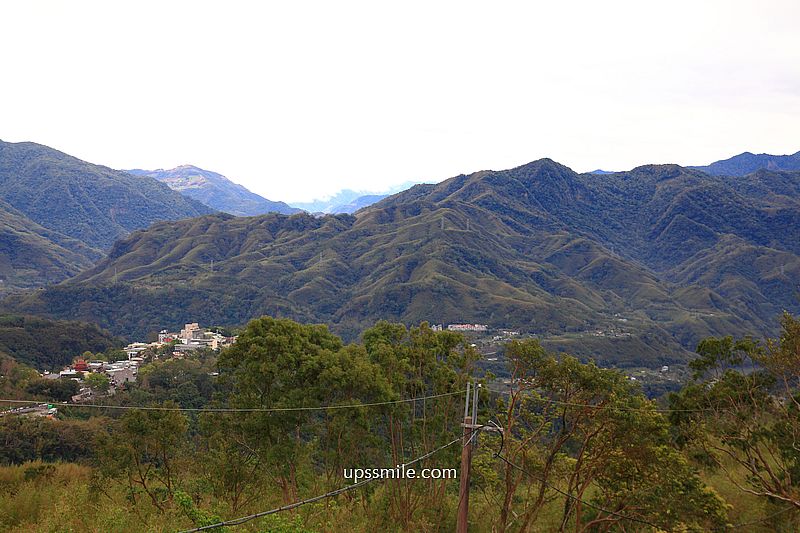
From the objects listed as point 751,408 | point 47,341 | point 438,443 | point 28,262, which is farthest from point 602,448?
point 28,262

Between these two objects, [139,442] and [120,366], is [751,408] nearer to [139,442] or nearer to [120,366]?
[139,442]

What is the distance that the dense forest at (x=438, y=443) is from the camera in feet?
44.0

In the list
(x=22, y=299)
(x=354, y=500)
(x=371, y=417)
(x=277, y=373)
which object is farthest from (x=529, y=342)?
(x=22, y=299)

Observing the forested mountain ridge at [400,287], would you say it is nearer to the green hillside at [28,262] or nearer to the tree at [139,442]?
the green hillside at [28,262]

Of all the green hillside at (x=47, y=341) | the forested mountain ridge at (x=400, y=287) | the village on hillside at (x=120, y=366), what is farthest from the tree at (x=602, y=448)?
the forested mountain ridge at (x=400, y=287)

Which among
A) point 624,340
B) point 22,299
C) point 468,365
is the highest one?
point 468,365

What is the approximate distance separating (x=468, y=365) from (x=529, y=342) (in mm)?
3510

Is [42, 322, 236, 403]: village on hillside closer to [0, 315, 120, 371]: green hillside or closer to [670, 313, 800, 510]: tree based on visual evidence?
[0, 315, 120, 371]: green hillside

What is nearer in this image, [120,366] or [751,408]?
[751,408]

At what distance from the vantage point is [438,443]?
17.5 meters

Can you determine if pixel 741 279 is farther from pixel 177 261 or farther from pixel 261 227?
→ pixel 177 261

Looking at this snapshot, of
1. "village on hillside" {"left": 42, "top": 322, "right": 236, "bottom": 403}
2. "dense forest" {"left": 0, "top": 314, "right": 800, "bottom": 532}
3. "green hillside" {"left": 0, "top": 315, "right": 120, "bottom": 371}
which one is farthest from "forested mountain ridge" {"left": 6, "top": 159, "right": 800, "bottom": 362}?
"dense forest" {"left": 0, "top": 314, "right": 800, "bottom": 532}

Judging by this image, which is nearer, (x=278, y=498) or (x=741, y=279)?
(x=278, y=498)

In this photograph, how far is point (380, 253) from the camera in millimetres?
172625
